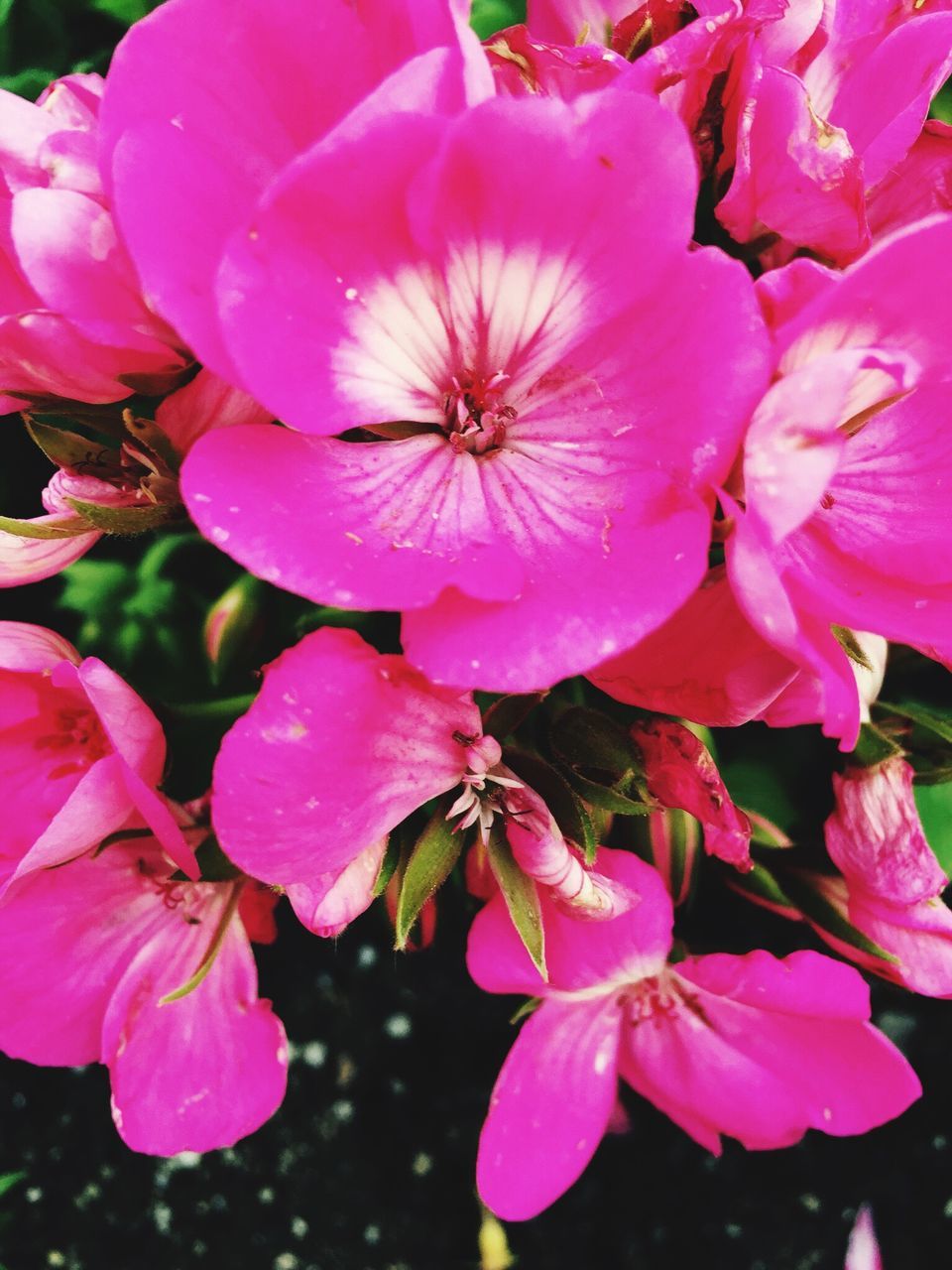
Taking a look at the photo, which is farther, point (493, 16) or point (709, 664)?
point (493, 16)

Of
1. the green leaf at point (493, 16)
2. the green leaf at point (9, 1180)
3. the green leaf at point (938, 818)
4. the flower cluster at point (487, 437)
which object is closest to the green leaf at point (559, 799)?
the flower cluster at point (487, 437)

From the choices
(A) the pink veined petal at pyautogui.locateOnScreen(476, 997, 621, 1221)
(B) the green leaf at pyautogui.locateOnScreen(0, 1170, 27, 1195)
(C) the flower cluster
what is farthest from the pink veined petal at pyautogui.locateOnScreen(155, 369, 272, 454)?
(B) the green leaf at pyautogui.locateOnScreen(0, 1170, 27, 1195)

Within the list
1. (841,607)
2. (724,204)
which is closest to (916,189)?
(724,204)

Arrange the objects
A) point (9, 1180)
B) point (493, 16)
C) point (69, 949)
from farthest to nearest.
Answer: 1. point (9, 1180)
2. point (493, 16)
3. point (69, 949)

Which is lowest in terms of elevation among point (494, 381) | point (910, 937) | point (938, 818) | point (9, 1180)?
point (9, 1180)

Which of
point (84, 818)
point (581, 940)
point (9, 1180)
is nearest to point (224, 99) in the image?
point (84, 818)

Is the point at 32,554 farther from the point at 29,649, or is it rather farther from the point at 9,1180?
the point at 9,1180

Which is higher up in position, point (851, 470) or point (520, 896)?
point (851, 470)
